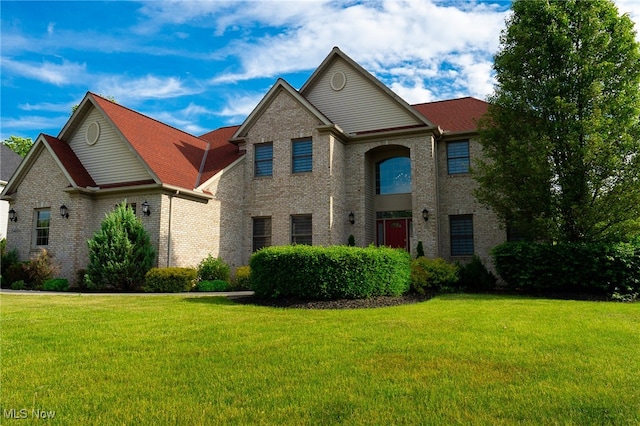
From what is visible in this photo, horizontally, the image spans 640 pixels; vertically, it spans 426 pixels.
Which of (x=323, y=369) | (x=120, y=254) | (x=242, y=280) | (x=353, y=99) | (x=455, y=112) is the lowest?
(x=323, y=369)

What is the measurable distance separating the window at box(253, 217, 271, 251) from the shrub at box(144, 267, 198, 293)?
4.75 meters

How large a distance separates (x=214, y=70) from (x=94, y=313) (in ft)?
21.8

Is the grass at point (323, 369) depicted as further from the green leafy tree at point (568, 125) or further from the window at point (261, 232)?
the window at point (261, 232)

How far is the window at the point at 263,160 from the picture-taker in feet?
67.0

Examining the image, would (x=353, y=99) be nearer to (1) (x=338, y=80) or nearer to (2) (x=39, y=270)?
(1) (x=338, y=80)

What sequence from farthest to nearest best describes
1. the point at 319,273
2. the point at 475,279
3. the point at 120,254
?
the point at 120,254 → the point at 475,279 → the point at 319,273

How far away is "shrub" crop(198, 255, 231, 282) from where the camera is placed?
17.7m

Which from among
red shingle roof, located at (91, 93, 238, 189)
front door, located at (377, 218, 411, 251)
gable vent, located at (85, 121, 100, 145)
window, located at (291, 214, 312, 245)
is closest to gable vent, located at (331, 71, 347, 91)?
Result: red shingle roof, located at (91, 93, 238, 189)

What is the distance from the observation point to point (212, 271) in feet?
58.0

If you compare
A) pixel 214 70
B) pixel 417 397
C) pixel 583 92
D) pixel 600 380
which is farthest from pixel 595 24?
pixel 417 397

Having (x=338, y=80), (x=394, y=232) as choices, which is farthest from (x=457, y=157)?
(x=338, y=80)

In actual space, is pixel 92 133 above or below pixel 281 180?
above

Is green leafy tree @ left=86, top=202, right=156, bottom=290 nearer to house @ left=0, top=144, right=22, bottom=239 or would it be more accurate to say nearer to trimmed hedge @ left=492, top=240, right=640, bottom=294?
trimmed hedge @ left=492, top=240, right=640, bottom=294

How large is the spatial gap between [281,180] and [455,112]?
29.4ft
